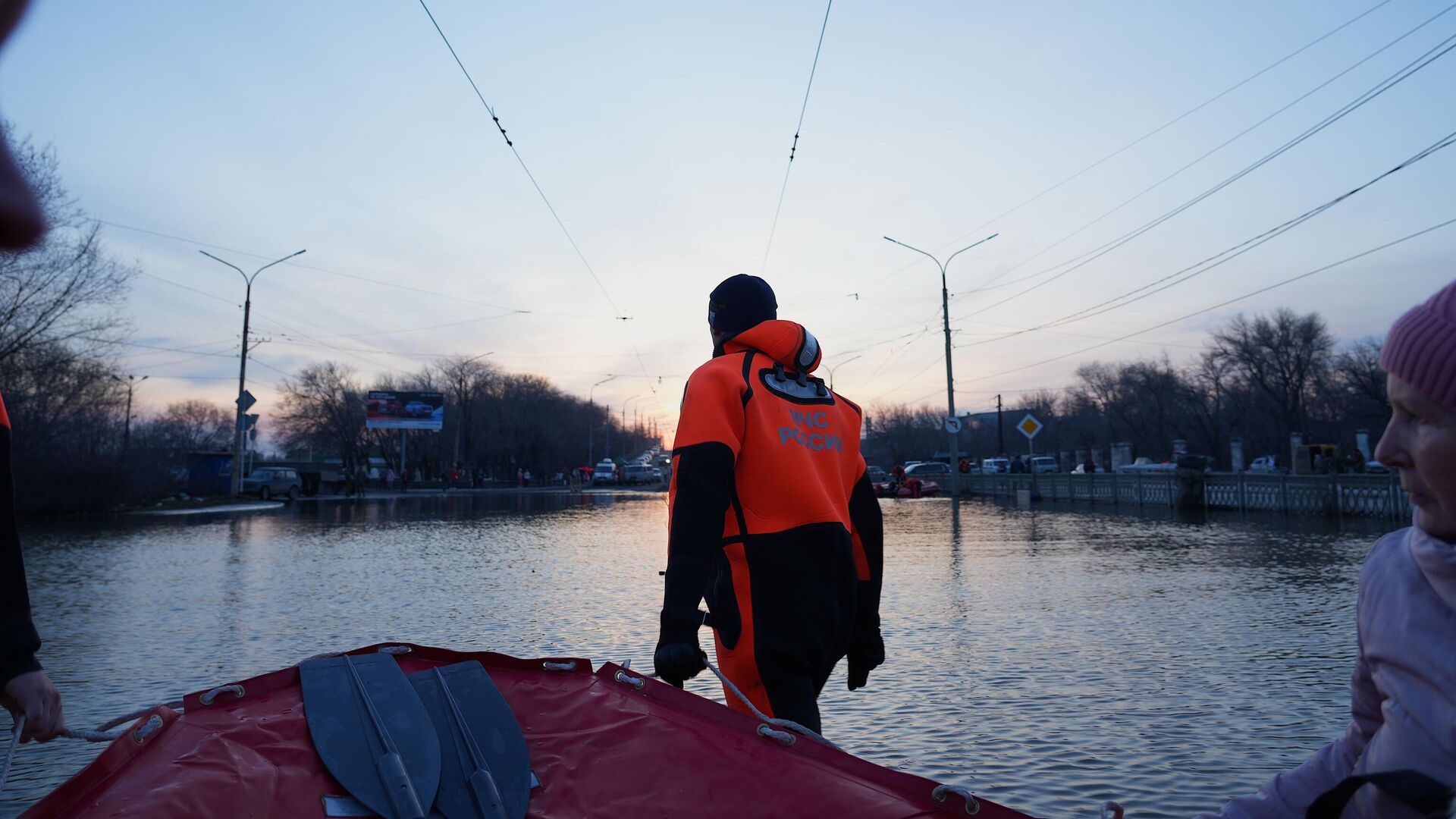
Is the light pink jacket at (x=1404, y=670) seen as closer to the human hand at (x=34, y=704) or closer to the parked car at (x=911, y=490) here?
the human hand at (x=34, y=704)

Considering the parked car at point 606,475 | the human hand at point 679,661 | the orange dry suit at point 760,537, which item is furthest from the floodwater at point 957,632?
the parked car at point 606,475

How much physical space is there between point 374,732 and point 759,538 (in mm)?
1131

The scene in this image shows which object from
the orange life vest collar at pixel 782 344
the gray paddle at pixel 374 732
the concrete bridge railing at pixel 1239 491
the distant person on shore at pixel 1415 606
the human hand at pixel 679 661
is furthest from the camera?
the concrete bridge railing at pixel 1239 491

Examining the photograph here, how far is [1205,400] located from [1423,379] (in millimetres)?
93575

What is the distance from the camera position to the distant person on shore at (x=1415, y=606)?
3.46 feet

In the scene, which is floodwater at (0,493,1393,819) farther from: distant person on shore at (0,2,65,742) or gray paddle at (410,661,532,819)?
distant person on shore at (0,2,65,742)

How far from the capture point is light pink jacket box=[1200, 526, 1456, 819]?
1057 mm

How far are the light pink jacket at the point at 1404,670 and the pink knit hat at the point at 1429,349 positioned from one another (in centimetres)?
17

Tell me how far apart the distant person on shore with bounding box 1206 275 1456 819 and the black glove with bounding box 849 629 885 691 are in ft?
6.65

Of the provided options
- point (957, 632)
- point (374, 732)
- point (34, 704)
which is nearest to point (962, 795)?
point (374, 732)

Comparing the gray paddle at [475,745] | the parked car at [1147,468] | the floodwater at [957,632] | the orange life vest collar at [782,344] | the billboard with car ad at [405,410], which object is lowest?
the floodwater at [957,632]

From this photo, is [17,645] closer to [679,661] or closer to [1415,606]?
[679,661]

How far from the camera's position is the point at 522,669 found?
2707mm

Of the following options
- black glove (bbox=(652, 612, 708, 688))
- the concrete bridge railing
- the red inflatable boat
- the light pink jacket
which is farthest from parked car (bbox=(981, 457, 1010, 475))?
the light pink jacket
